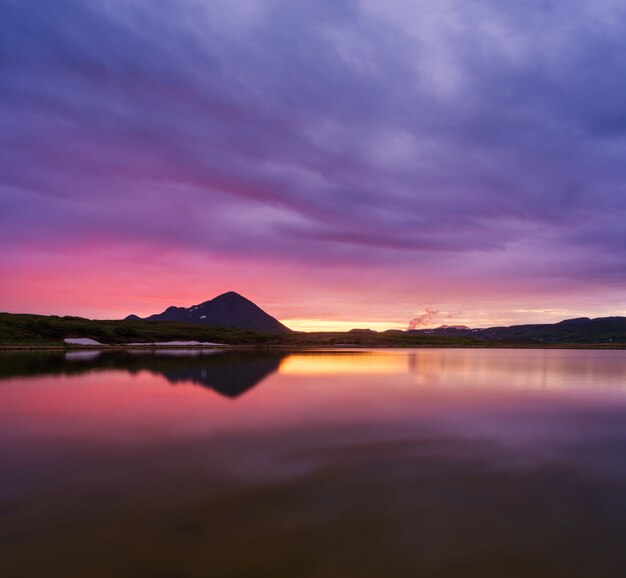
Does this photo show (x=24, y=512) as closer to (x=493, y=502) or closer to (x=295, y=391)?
(x=493, y=502)

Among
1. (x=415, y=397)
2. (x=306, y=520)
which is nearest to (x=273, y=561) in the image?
(x=306, y=520)

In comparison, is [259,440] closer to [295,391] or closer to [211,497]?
[211,497]

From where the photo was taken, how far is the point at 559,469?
42.7 feet

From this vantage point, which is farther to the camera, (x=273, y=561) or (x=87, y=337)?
(x=87, y=337)

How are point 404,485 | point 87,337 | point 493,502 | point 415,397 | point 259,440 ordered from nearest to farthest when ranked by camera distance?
1. point 493,502
2. point 404,485
3. point 259,440
4. point 415,397
5. point 87,337

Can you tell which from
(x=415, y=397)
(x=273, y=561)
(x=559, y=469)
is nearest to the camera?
(x=273, y=561)

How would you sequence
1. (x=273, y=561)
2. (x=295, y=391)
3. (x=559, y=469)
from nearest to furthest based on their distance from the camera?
1. (x=273, y=561)
2. (x=559, y=469)
3. (x=295, y=391)

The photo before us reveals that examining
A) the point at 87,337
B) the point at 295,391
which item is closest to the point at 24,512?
the point at 295,391

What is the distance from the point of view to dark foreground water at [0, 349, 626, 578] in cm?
771

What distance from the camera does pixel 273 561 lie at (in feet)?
25.0

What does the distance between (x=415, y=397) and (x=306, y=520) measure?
19916 mm

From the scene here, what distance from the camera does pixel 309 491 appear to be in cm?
1102

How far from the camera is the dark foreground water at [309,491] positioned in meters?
7.71

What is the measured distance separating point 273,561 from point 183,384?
87.4ft
